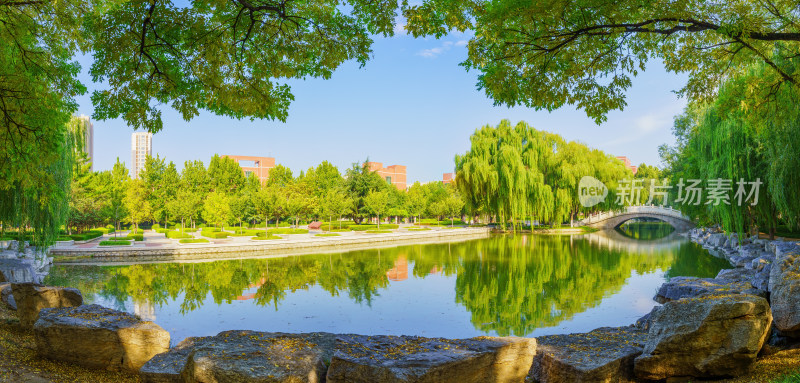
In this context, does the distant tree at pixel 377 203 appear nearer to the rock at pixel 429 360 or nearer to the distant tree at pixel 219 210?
the distant tree at pixel 219 210

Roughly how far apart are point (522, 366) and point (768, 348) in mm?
2839

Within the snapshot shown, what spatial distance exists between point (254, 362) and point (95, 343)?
2.35 metres

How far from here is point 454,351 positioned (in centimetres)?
362

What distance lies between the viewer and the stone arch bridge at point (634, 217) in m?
35.0

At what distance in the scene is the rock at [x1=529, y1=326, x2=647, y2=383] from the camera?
409cm

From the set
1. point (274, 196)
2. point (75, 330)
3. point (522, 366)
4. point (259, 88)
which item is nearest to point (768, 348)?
point (522, 366)

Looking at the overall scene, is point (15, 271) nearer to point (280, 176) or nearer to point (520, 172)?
point (520, 172)

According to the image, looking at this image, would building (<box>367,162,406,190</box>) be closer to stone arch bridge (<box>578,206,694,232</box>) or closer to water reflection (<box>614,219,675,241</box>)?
water reflection (<box>614,219,675,241</box>)

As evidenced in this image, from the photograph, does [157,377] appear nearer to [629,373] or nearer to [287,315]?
[629,373]

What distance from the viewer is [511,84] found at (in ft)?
18.8

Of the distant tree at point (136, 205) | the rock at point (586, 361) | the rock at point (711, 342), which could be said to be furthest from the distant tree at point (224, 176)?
the rock at point (711, 342)

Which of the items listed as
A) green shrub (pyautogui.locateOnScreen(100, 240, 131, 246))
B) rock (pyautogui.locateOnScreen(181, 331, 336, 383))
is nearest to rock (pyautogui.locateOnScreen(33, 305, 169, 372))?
rock (pyautogui.locateOnScreen(181, 331, 336, 383))

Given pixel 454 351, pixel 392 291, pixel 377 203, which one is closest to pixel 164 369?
pixel 454 351

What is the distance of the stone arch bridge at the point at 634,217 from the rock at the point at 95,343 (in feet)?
121
